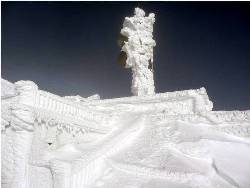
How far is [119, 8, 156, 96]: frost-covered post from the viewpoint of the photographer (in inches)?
1187

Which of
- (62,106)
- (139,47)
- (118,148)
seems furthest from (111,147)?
(139,47)

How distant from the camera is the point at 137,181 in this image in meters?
11.3

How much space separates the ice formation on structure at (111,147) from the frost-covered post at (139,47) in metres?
13.7

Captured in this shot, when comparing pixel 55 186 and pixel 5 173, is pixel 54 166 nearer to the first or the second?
pixel 55 186

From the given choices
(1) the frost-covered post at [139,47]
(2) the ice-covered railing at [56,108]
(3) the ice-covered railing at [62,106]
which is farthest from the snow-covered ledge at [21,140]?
(1) the frost-covered post at [139,47]

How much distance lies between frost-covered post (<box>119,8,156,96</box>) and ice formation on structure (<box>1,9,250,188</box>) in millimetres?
13651

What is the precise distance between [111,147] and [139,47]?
19957mm

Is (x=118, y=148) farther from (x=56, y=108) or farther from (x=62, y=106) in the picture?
(x=56, y=108)

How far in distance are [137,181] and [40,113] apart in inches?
192

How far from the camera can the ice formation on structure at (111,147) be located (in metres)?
10.9

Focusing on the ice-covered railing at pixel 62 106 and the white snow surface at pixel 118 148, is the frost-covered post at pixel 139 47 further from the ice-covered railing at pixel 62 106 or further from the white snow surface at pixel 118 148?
the ice-covered railing at pixel 62 106

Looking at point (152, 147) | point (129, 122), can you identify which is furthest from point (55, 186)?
point (129, 122)

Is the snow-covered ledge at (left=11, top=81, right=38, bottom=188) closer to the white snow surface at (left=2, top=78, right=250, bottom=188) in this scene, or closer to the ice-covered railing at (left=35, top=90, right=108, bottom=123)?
the white snow surface at (left=2, top=78, right=250, bottom=188)

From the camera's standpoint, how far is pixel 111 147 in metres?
13.2
